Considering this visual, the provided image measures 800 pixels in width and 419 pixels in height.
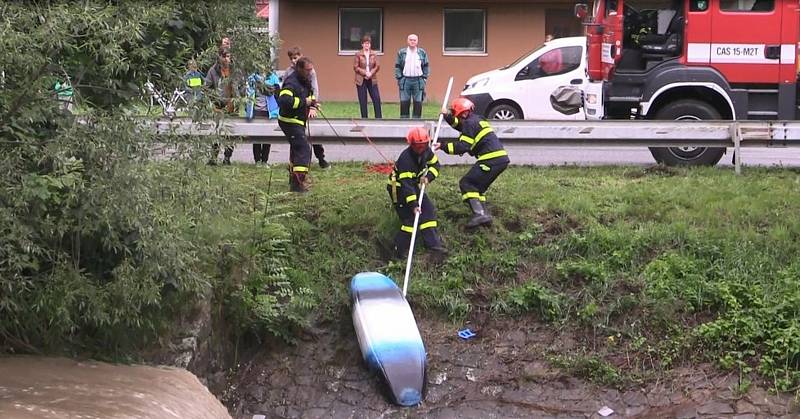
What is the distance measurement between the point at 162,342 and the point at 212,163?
5.70ft

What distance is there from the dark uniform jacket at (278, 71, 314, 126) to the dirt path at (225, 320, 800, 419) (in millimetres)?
2731

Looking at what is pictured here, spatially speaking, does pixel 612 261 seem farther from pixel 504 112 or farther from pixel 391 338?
pixel 504 112

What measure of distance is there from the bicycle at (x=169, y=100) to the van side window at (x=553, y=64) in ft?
38.6

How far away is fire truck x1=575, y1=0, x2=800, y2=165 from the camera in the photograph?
1174cm

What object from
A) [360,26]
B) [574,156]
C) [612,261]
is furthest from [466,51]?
[612,261]

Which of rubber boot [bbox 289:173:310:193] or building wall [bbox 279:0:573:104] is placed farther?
building wall [bbox 279:0:573:104]

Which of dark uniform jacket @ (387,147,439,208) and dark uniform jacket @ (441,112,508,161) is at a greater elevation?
dark uniform jacket @ (441,112,508,161)

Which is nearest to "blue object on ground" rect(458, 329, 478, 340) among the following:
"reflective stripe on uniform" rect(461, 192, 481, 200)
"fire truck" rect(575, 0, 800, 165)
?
"reflective stripe on uniform" rect(461, 192, 481, 200)

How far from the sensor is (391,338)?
7684mm

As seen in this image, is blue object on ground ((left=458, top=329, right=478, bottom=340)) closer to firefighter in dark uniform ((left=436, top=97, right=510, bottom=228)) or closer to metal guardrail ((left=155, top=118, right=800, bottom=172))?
firefighter in dark uniform ((left=436, top=97, right=510, bottom=228))

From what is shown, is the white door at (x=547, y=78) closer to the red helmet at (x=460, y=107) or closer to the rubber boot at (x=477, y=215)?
the red helmet at (x=460, y=107)

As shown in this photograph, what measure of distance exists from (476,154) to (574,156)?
4.04m

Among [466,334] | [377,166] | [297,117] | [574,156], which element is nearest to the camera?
[466,334]

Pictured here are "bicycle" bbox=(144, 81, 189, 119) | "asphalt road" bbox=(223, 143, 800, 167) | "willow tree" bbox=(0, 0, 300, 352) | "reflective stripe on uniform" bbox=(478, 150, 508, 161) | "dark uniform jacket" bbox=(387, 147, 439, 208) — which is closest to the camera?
"willow tree" bbox=(0, 0, 300, 352)
